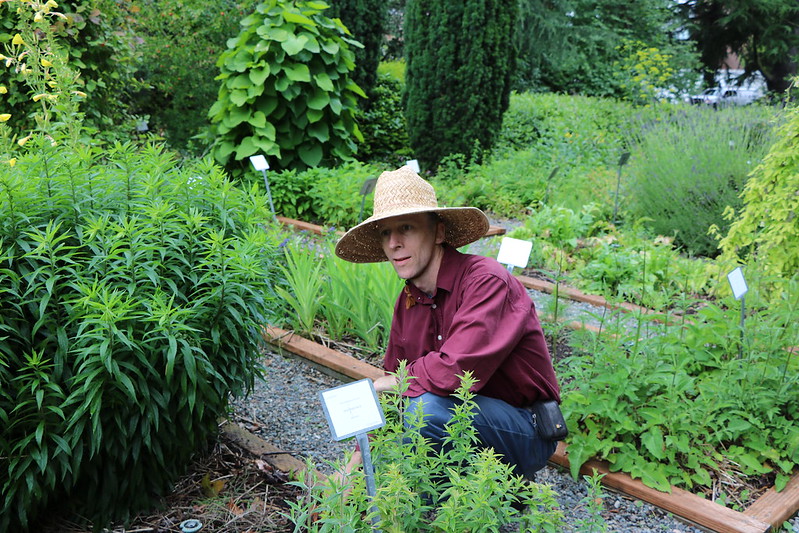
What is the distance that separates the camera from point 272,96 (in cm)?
732

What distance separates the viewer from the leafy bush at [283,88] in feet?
23.4

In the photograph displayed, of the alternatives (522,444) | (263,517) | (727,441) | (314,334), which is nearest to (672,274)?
(727,441)

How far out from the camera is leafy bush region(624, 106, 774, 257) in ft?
21.1

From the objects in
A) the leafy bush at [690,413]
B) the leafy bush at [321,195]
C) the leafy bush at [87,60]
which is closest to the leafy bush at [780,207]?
the leafy bush at [690,413]

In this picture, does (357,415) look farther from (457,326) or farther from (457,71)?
(457,71)

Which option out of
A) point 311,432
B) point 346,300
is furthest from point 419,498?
point 346,300

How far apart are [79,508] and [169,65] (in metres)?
9.48

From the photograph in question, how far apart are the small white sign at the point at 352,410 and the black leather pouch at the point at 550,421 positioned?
914mm

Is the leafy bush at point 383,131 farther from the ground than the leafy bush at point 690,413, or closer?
farther from the ground

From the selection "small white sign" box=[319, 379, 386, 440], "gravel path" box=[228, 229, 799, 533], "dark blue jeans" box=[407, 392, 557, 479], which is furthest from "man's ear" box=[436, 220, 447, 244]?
"small white sign" box=[319, 379, 386, 440]

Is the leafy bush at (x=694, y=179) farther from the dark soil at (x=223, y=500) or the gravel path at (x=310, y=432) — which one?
the dark soil at (x=223, y=500)

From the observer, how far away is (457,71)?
9.09m

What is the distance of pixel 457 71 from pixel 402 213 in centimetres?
729

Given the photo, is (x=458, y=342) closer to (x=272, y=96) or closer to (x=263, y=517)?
(x=263, y=517)
